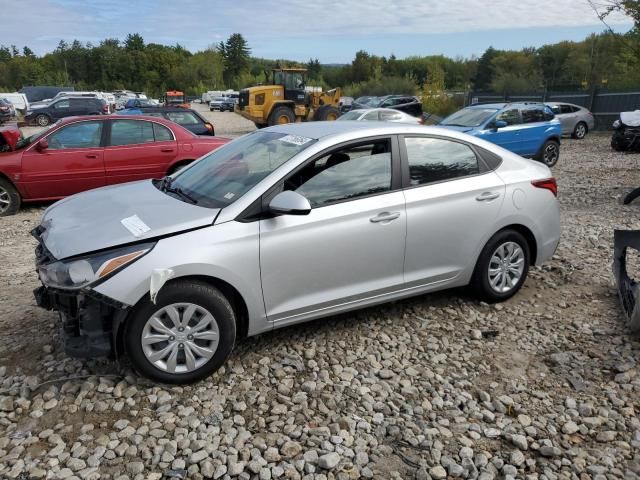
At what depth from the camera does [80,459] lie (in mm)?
2773

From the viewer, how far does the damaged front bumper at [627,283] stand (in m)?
4.05

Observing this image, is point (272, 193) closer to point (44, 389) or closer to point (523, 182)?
point (44, 389)

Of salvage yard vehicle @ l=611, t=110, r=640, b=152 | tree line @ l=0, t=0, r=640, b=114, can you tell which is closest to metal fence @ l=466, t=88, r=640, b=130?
salvage yard vehicle @ l=611, t=110, r=640, b=152

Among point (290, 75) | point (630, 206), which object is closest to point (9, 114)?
point (290, 75)

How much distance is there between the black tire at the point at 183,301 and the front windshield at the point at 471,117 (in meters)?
10.3

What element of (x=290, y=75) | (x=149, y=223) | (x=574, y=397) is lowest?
(x=574, y=397)

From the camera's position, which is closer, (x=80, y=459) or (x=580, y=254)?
(x=80, y=459)

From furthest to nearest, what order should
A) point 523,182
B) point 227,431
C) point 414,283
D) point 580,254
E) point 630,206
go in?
point 630,206 < point 580,254 < point 523,182 < point 414,283 < point 227,431

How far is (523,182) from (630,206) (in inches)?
205

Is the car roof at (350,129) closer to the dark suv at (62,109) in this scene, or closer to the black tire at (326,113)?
the black tire at (326,113)

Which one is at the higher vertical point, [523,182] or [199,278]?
[523,182]

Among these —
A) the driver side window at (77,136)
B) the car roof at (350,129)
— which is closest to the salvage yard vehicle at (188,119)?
the driver side window at (77,136)

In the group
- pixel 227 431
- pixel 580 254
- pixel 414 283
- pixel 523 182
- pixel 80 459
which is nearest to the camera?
pixel 80 459

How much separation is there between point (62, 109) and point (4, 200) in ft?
79.9
